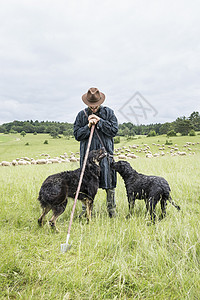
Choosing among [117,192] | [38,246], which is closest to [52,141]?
[117,192]

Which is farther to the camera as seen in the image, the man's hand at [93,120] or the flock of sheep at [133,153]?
the flock of sheep at [133,153]

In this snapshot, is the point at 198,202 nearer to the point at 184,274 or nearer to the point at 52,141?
the point at 184,274

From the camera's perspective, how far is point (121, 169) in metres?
4.45

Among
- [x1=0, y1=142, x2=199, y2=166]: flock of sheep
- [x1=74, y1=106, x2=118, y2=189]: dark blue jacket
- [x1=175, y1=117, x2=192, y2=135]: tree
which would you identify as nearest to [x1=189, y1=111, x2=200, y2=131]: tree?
[x1=175, y1=117, x2=192, y2=135]: tree

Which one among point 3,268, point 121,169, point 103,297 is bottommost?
point 103,297

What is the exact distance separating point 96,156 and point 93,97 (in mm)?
1278

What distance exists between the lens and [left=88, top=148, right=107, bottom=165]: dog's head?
4.12m

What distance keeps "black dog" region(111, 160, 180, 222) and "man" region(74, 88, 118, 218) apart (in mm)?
322

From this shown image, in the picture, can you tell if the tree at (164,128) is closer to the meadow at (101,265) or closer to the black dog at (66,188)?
the black dog at (66,188)

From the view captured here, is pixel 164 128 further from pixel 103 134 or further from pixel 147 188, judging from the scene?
pixel 147 188

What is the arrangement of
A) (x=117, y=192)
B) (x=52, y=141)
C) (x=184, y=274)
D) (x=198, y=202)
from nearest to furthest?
(x=184, y=274)
(x=198, y=202)
(x=117, y=192)
(x=52, y=141)

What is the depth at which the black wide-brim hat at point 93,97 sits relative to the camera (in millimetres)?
4152

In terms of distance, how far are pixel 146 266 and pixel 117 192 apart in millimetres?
3610

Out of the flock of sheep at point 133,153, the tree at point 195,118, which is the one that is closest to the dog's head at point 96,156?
the flock of sheep at point 133,153
